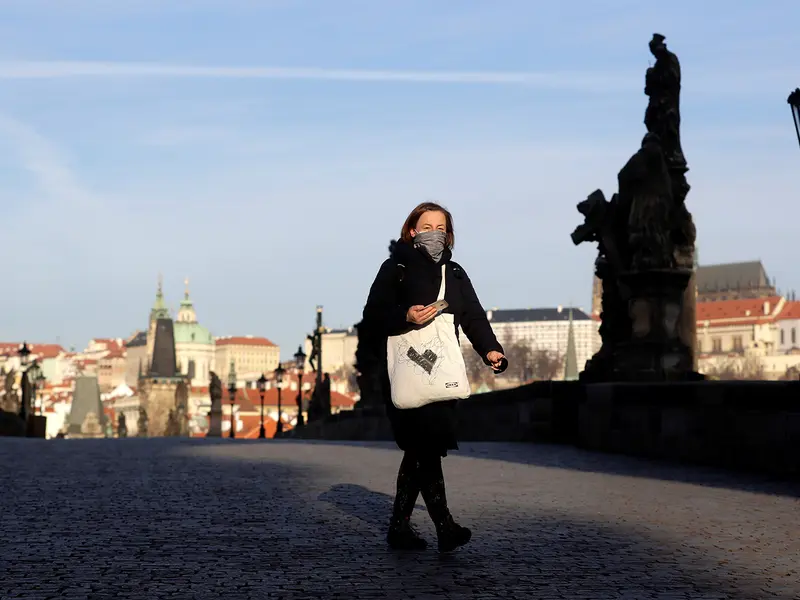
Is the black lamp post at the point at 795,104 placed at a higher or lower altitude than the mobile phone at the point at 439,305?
higher

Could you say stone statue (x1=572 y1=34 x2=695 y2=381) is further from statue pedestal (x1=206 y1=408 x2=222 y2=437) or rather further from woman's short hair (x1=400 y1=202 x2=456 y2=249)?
statue pedestal (x1=206 y1=408 x2=222 y2=437)

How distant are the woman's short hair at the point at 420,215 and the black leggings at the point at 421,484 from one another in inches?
40.1

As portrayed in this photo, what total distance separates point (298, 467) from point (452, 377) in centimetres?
615

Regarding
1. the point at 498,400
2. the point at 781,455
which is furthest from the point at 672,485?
the point at 498,400

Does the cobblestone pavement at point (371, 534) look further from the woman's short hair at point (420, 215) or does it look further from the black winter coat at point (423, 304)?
the woman's short hair at point (420, 215)

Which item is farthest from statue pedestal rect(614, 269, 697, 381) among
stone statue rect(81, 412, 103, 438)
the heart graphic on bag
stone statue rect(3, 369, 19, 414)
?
stone statue rect(81, 412, 103, 438)

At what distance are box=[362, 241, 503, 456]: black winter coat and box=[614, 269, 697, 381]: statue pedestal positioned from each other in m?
10.8

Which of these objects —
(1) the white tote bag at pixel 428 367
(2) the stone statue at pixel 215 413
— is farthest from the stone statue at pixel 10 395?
(1) the white tote bag at pixel 428 367

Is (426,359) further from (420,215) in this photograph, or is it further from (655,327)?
(655,327)

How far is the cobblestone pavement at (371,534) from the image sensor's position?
586cm

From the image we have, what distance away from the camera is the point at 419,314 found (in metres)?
6.80

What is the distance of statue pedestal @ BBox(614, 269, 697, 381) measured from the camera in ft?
57.8

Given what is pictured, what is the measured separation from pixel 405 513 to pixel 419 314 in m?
0.98

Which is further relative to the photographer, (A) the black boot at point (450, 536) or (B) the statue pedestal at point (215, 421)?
(B) the statue pedestal at point (215, 421)
